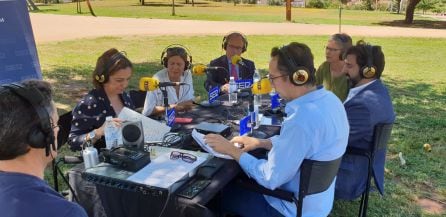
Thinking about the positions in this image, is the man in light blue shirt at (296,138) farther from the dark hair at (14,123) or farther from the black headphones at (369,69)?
the dark hair at (14,123)

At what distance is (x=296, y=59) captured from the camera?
236 cm

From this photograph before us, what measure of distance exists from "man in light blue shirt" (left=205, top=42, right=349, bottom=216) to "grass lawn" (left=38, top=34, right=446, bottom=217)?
4.95ft

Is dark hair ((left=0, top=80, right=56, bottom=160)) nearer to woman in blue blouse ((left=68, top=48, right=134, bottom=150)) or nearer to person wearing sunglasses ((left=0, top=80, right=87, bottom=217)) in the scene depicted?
person wearing sunglasses ((left=0, top=80, right=87, bottom=217))

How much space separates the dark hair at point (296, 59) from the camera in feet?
7.71

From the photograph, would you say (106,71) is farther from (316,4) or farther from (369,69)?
(316,4)

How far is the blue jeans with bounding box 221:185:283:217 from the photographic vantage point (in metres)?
2.61

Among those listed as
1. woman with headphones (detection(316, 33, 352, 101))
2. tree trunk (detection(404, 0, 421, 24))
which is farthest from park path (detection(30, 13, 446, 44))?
woman with headphones (detection(316, 33, 352, 101))

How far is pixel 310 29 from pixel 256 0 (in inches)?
1297

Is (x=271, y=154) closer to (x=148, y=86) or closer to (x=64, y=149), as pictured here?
(x=148, y=86)

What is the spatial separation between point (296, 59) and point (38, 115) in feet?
4.88

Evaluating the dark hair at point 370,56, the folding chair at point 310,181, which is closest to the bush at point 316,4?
the dark hair at point 370,56

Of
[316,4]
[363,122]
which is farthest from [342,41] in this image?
[316,4]

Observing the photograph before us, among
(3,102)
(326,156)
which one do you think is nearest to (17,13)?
(3,102)

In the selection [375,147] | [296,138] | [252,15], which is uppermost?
[252,15]
